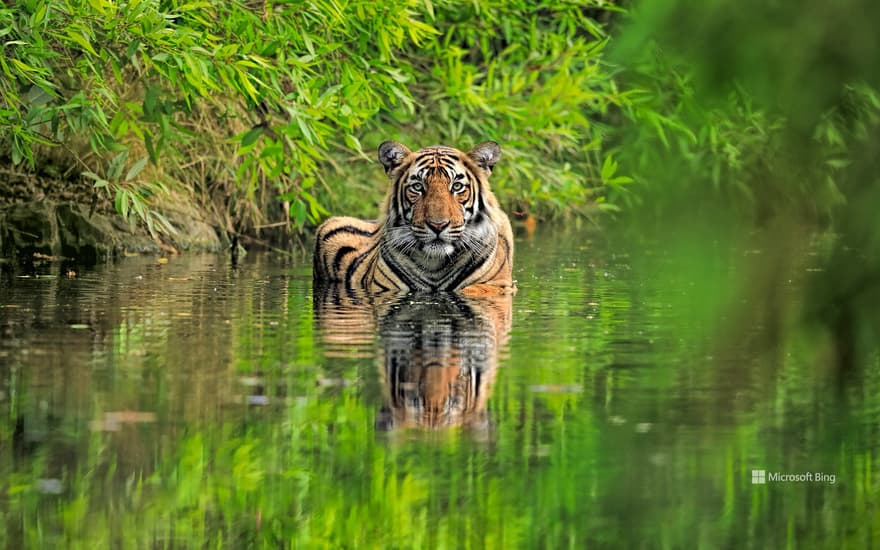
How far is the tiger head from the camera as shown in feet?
40.5

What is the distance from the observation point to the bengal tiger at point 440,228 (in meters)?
12.4

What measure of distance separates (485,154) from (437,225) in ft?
2.89

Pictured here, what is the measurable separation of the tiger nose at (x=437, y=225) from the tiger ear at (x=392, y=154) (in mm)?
861

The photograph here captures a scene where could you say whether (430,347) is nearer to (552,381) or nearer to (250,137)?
(552,381)

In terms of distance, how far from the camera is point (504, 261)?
41.9ft

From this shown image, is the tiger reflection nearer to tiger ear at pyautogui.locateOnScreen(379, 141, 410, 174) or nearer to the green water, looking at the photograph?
the green water

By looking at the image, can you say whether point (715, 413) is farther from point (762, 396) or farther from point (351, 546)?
point (351, 546)

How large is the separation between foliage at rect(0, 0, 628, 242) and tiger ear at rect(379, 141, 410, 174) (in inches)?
12.9

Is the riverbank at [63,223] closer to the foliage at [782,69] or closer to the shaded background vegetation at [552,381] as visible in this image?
the shaded background vegetation at [552,381]

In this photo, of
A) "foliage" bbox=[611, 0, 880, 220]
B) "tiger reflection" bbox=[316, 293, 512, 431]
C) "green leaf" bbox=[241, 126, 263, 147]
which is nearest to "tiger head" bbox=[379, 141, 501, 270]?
"tiger reflection" bbox=[316, 293, 512, 431]

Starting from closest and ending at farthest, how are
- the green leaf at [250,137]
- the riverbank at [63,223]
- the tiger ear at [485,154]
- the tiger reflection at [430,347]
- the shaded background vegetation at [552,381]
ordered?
the shaded background vegetation at [552,381] → the tiger reflection at [430,347] → the green leaf at [250,137] → the tiger ear at [485,154] → the riverbank at [63,223]

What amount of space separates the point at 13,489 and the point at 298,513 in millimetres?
923

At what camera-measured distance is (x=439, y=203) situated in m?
12.3

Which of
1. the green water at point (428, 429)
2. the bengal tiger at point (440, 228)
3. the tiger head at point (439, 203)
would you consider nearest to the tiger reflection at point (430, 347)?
the green water at point (428, 429)
